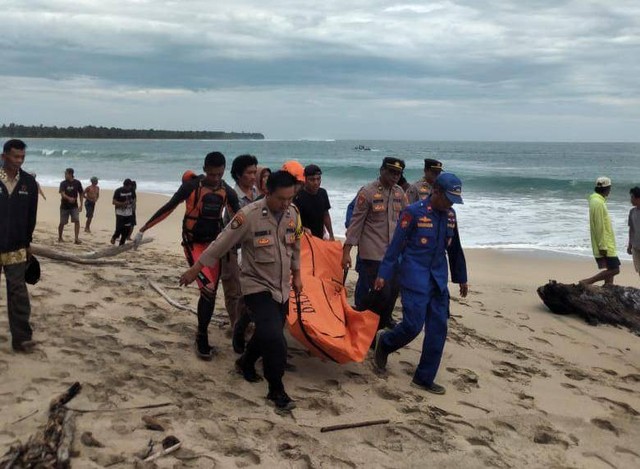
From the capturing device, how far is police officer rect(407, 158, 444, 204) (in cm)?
647

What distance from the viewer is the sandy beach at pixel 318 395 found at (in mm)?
3504

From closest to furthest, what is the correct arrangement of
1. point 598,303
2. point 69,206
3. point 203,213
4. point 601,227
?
point 203,213, point 598,303, point 601,227, point 69,206

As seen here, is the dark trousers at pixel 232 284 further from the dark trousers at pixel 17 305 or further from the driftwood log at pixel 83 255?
A: the dark trousers at pixel 17 305

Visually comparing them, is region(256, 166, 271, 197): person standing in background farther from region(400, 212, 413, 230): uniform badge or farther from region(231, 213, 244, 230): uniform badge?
region(231, 213, 244, 230): uniform badge

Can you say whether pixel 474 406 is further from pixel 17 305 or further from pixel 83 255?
pixel 83 255

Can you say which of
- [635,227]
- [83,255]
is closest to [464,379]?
[635,227]

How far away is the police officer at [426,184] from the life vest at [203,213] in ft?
7.97

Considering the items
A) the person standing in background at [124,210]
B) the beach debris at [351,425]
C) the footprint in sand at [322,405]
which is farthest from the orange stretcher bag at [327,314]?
the person standing in background at [124,210]

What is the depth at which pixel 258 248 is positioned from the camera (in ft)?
12.9

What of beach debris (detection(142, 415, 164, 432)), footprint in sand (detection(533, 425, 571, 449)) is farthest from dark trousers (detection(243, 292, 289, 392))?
footprint in sand (detection(533, 425, 571, 449))

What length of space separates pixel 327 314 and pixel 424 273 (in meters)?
0.83

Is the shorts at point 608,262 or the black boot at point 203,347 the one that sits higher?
the shorts at point 608,262

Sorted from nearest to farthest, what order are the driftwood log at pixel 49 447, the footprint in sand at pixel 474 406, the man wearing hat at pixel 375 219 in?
the driftwood log at pixel 49 447 < the footprint in sand at pixel 474 406 < the man wearing hat at pixel 375 219

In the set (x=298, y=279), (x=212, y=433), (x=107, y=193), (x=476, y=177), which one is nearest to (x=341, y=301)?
(x=298, y=279)
